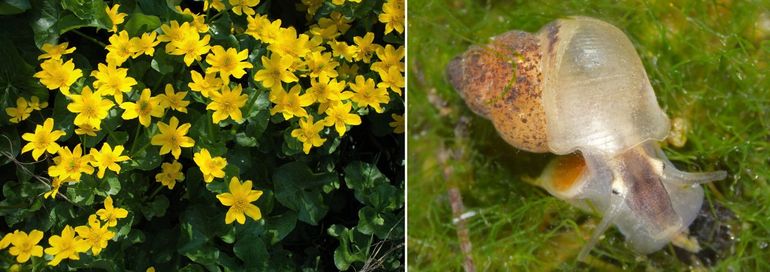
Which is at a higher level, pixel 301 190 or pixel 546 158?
pixel 301 190

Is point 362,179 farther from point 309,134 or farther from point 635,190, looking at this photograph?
point 635,190

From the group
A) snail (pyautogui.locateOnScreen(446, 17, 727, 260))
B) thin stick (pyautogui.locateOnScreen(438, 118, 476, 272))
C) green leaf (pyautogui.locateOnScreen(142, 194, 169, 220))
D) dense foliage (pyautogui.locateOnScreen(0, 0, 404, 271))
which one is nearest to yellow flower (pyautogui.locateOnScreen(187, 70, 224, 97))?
dense foliage (pyautogui.locateOnScreen(0, 0, 404, 271))

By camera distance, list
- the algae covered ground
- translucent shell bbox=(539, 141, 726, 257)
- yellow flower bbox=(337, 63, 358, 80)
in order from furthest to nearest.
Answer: the algae covered ground, translucent shell bbox=(539, 141, 726, 257), yellow flower bbox=(337, 63, 358, 80)

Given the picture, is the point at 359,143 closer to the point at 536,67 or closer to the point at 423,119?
the point at 423,119

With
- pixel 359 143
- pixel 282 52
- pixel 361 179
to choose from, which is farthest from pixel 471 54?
pixel 282 52

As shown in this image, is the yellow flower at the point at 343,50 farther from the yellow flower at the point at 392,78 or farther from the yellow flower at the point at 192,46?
the yellow flower at the point at 192,46

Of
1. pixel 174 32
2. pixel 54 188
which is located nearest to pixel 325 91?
pixel 174 32

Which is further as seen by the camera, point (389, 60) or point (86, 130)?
point (389, 60)

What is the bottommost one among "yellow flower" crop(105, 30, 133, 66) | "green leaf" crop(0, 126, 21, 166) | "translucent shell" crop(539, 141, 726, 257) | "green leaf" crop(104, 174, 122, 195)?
"translucent shell" crop(539, 141, 726, 257)

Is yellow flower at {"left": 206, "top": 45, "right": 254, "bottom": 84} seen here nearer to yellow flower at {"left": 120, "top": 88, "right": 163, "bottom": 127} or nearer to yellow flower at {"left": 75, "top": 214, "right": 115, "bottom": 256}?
yellow flower at {"left": 120, "top": 88, "right": 163, "bottom": 127}
